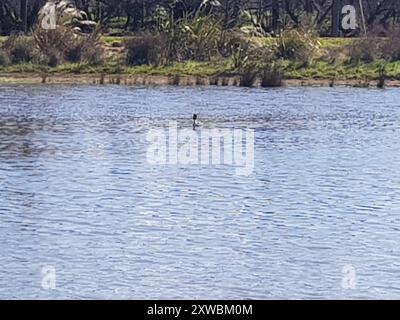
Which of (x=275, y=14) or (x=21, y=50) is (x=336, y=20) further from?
(x=21, y=50)

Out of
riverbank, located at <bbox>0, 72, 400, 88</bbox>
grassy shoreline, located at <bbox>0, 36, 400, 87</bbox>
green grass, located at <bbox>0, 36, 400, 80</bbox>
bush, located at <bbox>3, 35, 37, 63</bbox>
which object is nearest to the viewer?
riverbank, located at <bbox>0, 72, 400, 88</bbox>

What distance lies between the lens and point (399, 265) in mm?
17406

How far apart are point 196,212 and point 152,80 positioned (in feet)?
86.9

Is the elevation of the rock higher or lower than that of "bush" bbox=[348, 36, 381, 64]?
higher

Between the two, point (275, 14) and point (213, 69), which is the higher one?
point (275, 14)

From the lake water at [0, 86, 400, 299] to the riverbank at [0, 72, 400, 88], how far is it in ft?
32.8

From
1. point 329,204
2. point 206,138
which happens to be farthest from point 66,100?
point 329,204

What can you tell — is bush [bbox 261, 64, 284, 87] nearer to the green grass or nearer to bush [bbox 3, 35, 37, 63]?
the green grass

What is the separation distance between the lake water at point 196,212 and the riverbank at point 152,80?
1000cm

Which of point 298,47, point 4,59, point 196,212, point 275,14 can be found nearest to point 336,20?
point 275,14

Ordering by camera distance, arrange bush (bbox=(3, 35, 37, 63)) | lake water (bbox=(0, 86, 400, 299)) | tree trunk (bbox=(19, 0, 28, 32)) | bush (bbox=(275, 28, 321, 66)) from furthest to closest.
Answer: tree trunk (bbox=(19, 0, 28, 32))
bush (bbox=(275, 28, 321, 66))
bush (bbox=(3, 35, 37, 63))
lake water (bbox=(0, 86, 400, 299))

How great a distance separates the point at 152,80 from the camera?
47.1 m

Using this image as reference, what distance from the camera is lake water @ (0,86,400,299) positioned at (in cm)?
1642

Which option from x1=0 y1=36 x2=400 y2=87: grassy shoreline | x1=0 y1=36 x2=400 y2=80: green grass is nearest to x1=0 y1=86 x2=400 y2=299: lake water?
x1=0 y1=36 x2=400 y2=87: grassy shoreline
